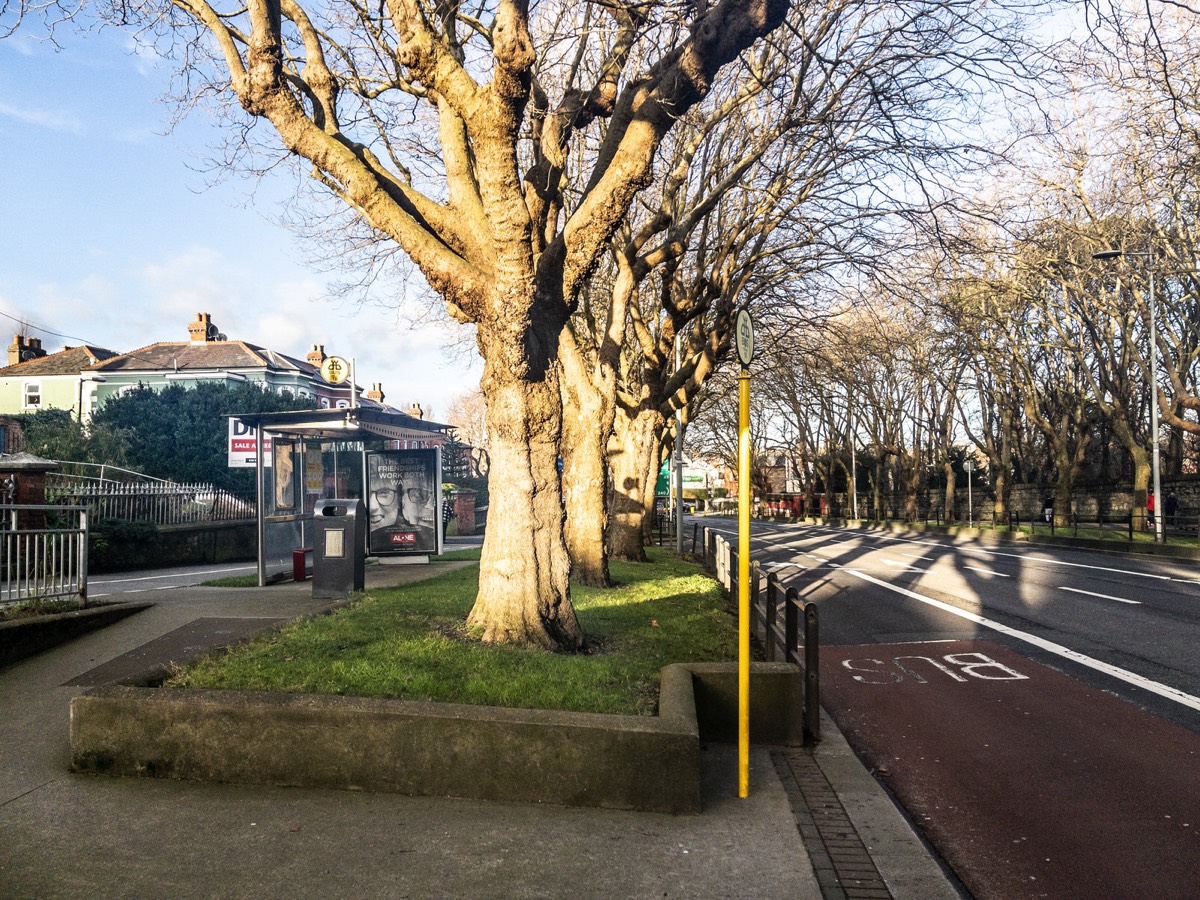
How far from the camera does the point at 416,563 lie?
18.0 meters

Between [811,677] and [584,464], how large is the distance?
8.41 m

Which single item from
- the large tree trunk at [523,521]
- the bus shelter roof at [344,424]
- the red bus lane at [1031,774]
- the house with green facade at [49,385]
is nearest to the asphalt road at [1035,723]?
the red bus lane at [1031,774]

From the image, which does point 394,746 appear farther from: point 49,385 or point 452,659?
point 49,385

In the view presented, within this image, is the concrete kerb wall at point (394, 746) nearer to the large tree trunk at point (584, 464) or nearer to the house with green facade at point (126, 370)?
the large tree trunk at point (584, 464)

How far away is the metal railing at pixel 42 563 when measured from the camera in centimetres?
824

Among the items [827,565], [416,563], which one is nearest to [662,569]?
[416,563]

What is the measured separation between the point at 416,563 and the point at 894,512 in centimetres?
5343

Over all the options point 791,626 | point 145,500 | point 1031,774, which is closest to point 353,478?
Answer: point 145,500

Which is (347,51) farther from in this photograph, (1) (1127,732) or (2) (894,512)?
(2) (894,512)

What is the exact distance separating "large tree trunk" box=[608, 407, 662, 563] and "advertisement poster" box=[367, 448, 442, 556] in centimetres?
452

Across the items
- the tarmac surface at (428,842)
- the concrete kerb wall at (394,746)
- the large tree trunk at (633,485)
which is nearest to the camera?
the tarmac surface at (428,842)

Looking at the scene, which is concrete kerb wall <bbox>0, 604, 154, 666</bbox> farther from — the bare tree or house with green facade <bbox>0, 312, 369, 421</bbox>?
house with green facade <bbox>0, 312, 369, 421</bbox>

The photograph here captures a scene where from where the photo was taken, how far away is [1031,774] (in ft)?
19.7

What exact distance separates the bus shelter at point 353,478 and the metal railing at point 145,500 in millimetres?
5266
